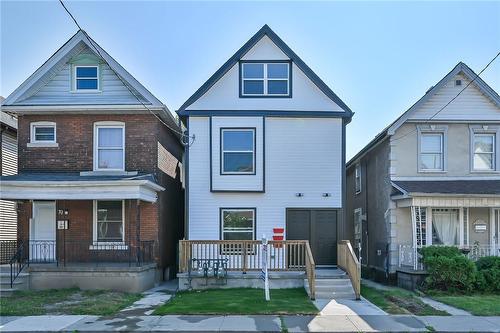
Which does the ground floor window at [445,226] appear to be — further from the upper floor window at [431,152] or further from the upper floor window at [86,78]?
the upper floor window at [86,78]

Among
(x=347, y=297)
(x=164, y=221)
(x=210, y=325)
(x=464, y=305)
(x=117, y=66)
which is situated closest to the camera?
(x=210, y=325)

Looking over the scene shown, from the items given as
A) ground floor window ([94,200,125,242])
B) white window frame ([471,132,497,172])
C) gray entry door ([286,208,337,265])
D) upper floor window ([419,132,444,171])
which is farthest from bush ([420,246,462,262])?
ground floor window ([94,200,125,242])

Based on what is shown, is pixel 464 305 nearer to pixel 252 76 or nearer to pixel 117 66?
pixel 252 76

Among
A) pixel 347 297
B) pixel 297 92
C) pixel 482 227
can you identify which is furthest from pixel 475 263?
pixel 297 92

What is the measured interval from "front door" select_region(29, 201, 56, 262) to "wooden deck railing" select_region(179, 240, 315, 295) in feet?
17.4

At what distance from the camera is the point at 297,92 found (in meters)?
19.0

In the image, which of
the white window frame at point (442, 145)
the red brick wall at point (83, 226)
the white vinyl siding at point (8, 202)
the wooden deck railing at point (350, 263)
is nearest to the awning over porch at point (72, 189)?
the red brick wall at point (83, 226)

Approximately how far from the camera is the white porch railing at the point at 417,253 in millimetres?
17672

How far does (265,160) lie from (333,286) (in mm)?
5445

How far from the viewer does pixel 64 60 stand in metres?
19.2

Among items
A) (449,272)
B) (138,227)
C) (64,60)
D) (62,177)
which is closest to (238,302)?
(138,227)

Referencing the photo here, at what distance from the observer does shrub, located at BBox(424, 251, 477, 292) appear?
52.0ft

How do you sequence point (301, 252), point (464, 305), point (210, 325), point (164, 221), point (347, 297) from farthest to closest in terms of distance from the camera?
point (164, 221) → point (301, 252) → point (347, 297) → point (464, 305) → point (210, 325)

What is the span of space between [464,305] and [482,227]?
243 inches
